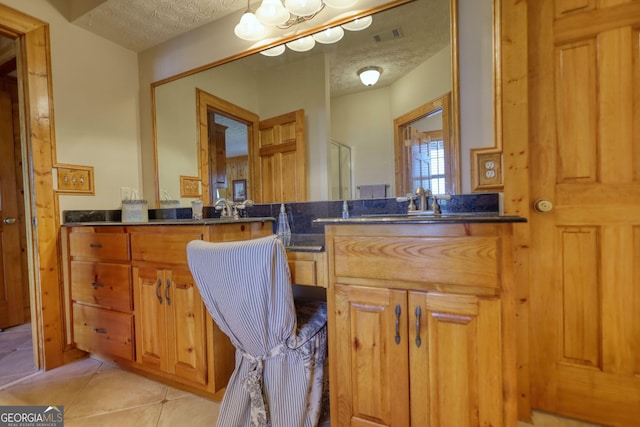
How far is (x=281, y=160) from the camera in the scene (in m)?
1.82

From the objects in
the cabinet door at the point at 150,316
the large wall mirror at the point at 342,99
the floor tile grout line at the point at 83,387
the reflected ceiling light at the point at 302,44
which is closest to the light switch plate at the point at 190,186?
the large wall mirror at the point at 342,99

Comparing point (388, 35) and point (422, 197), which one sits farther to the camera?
point (388, 35)

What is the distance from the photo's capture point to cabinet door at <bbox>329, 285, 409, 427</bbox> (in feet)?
3.28

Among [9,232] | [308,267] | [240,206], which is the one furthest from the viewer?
[9,232]

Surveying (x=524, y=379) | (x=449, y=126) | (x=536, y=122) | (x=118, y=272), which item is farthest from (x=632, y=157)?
(x=118, y=272)

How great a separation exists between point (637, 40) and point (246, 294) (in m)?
1.87

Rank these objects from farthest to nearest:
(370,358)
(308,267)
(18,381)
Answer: (18,381), (308,267), (370,358)

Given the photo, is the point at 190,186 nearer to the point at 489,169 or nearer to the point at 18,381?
the point at 18,381

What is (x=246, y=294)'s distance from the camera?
3.42ft

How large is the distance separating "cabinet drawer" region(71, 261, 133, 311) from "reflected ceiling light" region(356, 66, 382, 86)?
5.51 feet

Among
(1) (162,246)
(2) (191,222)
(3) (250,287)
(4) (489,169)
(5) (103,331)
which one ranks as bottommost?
(5) (103,331)

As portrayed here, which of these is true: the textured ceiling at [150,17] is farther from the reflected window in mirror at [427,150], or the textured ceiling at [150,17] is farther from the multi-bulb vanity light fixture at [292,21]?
the reflected window in mirror at [427,150]

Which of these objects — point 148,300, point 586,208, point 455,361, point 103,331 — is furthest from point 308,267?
point 103,331

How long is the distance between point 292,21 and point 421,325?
175 cm
